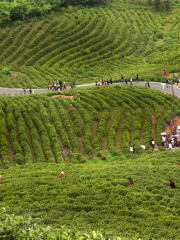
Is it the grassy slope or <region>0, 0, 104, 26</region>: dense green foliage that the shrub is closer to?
<region>0, 0, 104, 26</region>: dense green foliage

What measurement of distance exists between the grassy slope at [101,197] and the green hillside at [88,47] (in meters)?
25.9

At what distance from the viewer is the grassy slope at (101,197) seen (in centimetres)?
1863

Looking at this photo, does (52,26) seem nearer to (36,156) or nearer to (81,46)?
(81,46)

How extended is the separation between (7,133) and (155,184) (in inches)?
570

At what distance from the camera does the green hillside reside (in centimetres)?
5706

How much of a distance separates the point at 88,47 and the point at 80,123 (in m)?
30.7

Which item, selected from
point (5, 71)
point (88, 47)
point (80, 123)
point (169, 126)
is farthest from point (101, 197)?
point (88, 47)

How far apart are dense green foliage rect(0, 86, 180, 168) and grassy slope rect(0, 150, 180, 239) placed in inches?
132

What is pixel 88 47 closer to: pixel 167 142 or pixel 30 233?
pixel 167 142

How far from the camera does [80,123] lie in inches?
1505

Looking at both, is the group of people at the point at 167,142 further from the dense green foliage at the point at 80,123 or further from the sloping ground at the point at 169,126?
the sloping ground at the point at 169,126

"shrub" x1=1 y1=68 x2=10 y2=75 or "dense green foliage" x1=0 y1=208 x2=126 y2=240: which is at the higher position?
"shrub" x1=1 y1=68 x2=10 y2=75

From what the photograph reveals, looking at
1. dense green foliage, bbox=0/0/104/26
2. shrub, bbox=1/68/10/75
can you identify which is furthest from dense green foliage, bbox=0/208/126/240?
dense green foliage, bbox=0/0/104/26

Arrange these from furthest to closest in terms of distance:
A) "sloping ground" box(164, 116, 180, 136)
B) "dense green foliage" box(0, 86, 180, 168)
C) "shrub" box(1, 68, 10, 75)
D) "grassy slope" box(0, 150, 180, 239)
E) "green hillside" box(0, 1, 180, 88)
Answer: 1. "green hillside" box(0, 1, 180, 88)
2. "shrub" box(1, 68, 10, 75)
3. "sloping ground" box(164, 116, 180, 136)
4. "dense green foliage" box(0, 86, 180, 168)
5. "grassy slope" box(0, 150, 180, 239)
